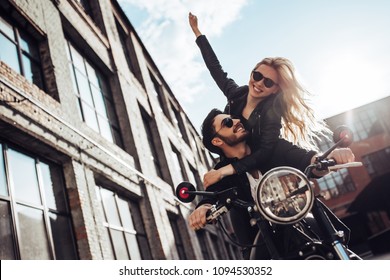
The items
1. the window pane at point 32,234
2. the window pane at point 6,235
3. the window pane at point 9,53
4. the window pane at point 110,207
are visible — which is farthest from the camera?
the window pane at point 110,207

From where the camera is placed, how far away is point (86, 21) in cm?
720

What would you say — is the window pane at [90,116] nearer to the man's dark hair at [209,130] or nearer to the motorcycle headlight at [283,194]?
the man's dark hair at [209,130]

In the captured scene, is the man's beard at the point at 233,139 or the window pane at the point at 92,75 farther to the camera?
the window pane at the point at 92,75

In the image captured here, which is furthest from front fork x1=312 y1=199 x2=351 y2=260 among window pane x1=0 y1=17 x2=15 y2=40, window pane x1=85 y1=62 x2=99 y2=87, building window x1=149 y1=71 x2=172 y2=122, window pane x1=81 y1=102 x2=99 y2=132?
building window x1=149 y1=71 x2=172 y2=122

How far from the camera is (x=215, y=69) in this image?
2480 mm

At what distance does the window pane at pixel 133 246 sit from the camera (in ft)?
18.8

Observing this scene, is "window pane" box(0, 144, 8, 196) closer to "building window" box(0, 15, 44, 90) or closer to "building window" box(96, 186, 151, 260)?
"building window" box(0, 15, 44, 90)

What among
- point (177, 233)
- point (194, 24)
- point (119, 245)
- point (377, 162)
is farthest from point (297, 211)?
point (377, 162)

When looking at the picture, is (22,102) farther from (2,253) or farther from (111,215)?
(111,215)

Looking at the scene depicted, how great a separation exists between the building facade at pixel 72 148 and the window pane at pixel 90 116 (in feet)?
0.09

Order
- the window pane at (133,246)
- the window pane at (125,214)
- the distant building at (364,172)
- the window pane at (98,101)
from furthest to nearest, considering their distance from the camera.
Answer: the distant building at (364,172), the window pane at (98,101), the window pane at (125,214), the window pane at (133,246)

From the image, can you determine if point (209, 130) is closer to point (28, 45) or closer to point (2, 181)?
point (2, 181)

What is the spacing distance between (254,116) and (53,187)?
131 inches

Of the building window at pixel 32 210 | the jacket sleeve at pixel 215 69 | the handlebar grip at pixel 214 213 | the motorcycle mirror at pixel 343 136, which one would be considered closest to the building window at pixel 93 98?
the building window at pixel 32 210
